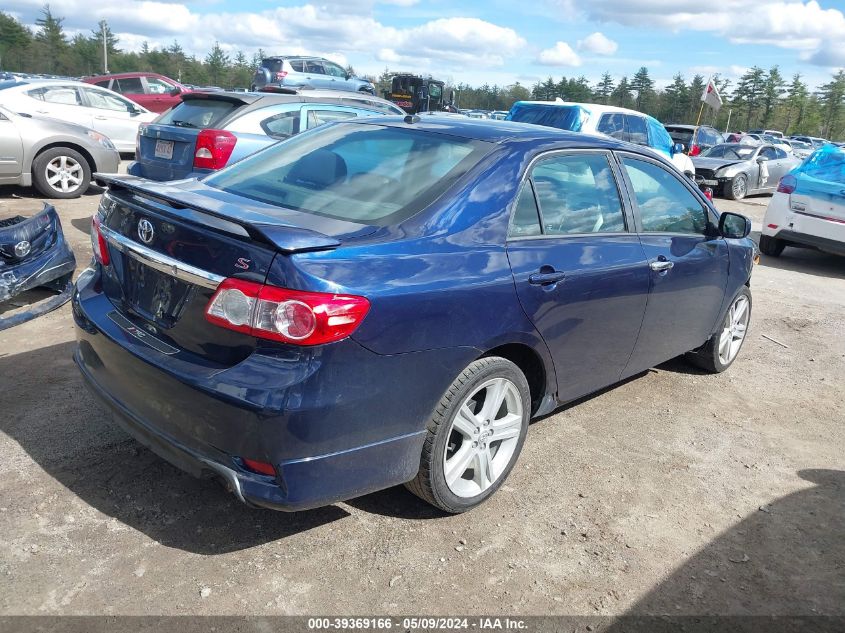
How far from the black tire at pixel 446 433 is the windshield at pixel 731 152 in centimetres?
1639

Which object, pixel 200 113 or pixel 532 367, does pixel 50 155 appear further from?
pixel 532 367

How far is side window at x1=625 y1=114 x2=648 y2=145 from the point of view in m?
12.5

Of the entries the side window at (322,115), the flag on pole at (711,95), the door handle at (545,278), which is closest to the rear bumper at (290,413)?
the door handle at (545,278)

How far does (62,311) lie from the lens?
554 centimetres

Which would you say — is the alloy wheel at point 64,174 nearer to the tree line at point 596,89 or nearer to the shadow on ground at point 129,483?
the shadow on ground at point 129,483

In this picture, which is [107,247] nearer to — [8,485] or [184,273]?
[184,273]

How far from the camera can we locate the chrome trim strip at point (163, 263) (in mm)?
2602

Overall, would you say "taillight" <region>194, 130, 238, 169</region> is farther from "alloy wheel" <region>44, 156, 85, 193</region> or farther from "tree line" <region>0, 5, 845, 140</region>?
"tree line" <region>0, 5, 845, 140</region>

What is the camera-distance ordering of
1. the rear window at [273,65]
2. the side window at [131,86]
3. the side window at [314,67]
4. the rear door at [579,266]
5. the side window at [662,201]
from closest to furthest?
the rear door at [579,266] → the side window at [662,201] → the side window at [131,86] → the rear window at [273,65] → the side window at [314,67]

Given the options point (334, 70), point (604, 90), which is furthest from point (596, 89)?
point (334, 70)

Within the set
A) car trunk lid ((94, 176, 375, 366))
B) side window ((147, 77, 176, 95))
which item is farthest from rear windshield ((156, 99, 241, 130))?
side window ((147, 77, 176, 95))

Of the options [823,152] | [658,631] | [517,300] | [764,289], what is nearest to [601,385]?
[517,300]

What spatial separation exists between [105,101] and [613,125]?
30.0 feet

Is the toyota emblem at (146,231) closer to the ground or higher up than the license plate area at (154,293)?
higher up
